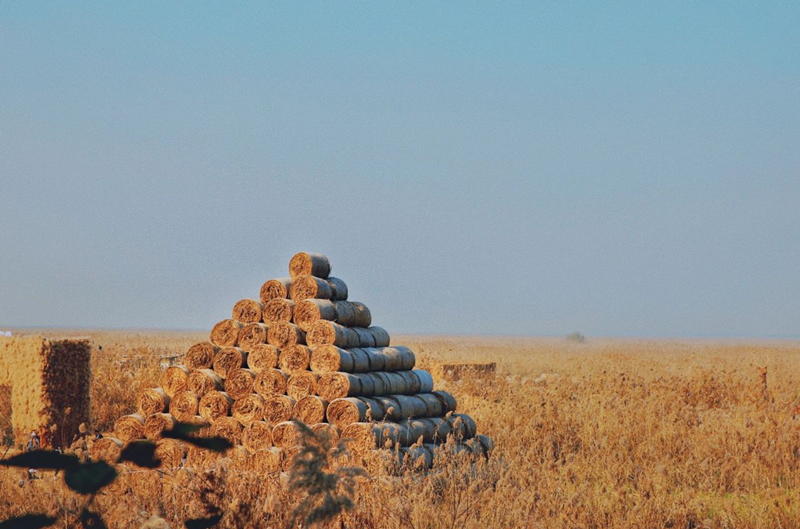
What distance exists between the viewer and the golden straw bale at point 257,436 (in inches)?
364

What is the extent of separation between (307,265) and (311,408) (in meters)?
2.00

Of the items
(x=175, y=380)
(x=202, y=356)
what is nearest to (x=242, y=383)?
(x=202, y=356)

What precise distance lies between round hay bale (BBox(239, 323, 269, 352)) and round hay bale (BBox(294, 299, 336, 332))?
0.41 metres

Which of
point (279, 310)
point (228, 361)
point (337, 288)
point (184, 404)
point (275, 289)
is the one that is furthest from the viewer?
point (337, 288)

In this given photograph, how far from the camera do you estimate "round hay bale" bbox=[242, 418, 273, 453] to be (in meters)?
9.23

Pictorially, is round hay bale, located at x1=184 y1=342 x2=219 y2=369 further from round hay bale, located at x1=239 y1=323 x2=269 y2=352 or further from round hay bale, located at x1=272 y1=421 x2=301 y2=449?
round hay bale, located at x1=272 y1=421 x2=301 y2=449

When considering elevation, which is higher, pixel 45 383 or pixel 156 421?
pixel 45 383

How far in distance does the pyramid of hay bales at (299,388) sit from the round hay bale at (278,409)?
0.04ft

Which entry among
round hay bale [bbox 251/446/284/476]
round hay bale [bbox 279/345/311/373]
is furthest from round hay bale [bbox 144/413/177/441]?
round hay bale [bbox 279/345/311/373]

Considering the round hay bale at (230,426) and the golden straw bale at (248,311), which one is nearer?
the round hay bale at (230,426)

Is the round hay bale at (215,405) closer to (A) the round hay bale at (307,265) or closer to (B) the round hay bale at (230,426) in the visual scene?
(B) the round hay bale at (230,426)

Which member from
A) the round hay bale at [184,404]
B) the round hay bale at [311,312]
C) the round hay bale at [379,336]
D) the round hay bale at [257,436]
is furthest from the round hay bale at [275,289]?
the round hay bale at [257,436]

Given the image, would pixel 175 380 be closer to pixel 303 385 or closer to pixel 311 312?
pixel 303 385

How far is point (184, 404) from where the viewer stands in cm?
983
